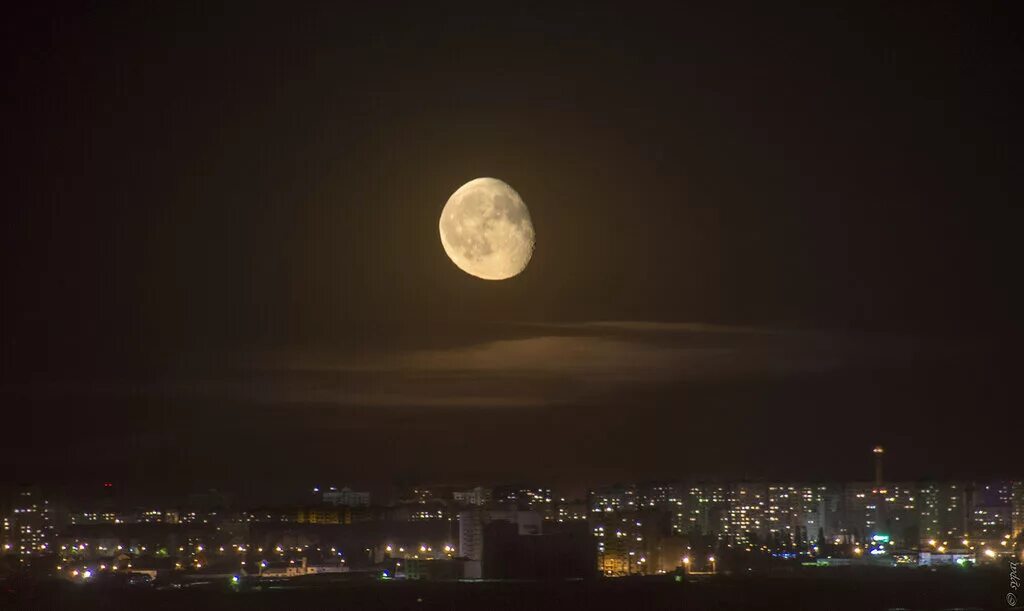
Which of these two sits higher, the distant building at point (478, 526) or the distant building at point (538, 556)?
the distant building at point (478, 526)

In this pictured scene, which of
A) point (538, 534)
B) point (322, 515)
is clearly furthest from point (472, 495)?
point (538, 534)

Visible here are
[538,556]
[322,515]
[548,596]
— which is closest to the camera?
[548,596]

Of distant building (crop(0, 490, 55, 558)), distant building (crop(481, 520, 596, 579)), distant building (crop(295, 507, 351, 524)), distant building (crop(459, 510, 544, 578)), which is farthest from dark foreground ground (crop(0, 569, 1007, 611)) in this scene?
distant building (crop(295, 507, 351, 524))

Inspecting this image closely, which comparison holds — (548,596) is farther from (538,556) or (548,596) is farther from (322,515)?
(322,515)

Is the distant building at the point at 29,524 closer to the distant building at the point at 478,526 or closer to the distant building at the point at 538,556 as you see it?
the distant building at the point at 478,526

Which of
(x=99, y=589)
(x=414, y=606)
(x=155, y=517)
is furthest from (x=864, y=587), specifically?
(x=155, y=517)

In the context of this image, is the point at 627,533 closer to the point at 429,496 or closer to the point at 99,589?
the point at 99,589

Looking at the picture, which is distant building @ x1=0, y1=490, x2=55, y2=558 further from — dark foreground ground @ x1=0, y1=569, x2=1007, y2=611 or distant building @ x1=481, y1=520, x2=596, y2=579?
dark foreground ground @ x1=0, y1=569, x2=1007, y2=611

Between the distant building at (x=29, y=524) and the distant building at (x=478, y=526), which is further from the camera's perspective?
the distant building at (x=29, y=524)

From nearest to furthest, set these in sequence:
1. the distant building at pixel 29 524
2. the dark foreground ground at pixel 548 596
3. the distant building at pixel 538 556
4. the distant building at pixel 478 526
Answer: the dark foreground ground at pixel 548 596 → the distant building at pixel 538 556 → the distant building at pixel 478 526 → the distant building at pixel 29 524

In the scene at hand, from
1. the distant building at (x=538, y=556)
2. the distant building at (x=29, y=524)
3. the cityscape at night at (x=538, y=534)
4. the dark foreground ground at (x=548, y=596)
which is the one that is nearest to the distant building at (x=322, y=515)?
the cityscape at night at (x=538, y=534)
